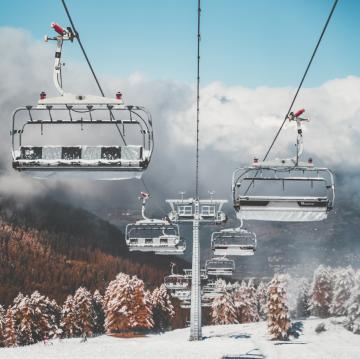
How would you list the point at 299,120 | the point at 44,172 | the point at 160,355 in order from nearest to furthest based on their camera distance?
the point at 44,172 < the point at 299,120 < the point at 160,355

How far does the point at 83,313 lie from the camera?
296 ft

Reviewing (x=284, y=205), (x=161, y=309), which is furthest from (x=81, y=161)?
(x=161, y=309)

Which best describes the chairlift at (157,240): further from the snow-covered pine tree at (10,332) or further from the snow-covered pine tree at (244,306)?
the snow-covered pine tree at (244,306)

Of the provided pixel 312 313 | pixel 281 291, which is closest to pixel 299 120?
pixel 281 291

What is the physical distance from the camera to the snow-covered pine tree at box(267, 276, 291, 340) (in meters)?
66.1

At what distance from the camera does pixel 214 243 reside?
29.1m

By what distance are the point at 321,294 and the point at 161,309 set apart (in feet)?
121

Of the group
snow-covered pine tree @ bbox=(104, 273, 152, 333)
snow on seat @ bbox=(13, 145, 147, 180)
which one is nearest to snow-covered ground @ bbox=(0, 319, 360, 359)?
snow-covered pine tree @ bbox=(104, 273, 152, 333)

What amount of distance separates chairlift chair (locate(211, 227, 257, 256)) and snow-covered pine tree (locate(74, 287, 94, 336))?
66.2 meters

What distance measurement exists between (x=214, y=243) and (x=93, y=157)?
64.6ft

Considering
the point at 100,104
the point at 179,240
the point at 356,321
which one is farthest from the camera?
the point at 356,321

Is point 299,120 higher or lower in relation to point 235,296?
higher

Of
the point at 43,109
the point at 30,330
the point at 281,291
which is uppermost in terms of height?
the point at 43,109

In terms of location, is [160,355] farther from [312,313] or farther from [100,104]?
[312,313]
